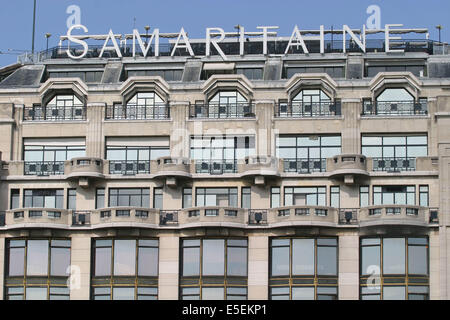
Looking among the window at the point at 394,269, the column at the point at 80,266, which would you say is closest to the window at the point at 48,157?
the column at the point at 80,266

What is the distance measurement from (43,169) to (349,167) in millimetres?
20266

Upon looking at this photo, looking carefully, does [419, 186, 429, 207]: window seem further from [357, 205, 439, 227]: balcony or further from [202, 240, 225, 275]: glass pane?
[202, 240, 225, 275]: glass pane

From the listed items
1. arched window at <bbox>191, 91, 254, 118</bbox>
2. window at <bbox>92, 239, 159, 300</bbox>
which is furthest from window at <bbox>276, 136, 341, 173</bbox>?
window at <bbox>92, 239, 159, 300</bbox>

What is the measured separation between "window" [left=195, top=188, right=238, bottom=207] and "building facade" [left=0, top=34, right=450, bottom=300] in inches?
5.7

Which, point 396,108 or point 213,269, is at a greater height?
point 396,108

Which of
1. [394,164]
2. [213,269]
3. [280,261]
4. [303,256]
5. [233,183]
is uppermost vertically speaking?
[394,164]

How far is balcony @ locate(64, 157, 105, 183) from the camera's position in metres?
100

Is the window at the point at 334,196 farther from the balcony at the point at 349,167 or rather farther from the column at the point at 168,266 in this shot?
the column at the point at 168,266

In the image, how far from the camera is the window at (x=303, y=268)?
317ft

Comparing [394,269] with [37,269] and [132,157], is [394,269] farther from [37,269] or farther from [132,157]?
[37,269]

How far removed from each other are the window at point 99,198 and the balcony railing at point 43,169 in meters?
2.85

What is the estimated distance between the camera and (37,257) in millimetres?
99062

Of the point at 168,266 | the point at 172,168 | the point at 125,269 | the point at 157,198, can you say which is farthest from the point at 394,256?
the point at 125,269

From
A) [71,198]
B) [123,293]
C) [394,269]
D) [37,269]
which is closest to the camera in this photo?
[394,269]
